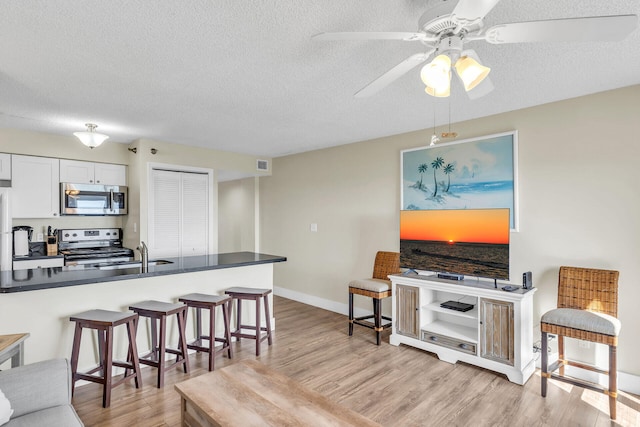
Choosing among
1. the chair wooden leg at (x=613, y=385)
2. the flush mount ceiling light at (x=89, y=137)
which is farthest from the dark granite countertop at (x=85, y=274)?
the chair wooden leg at (x=613, y=385)

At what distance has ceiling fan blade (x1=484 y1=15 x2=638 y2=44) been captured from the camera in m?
1.29

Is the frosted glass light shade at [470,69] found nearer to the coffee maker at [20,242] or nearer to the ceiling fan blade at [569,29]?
the ceiling fan blade at [569,29]

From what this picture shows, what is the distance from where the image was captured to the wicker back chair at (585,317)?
2.42 metres

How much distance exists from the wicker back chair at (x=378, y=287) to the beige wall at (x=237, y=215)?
275cm

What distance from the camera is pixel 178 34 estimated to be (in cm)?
196

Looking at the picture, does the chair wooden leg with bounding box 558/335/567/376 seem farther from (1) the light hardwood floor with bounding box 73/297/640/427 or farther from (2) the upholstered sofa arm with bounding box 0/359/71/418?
(2) the upholstered sofa arm with bounding box 0/359/71/418

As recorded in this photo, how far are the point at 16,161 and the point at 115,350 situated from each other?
2.87 meters

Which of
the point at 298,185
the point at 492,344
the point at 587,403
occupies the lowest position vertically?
the point at 587,403

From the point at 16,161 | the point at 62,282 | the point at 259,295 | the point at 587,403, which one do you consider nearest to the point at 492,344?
the point at 587,403

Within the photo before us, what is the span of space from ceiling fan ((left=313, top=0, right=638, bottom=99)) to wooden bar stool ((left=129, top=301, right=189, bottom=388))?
2.35 m

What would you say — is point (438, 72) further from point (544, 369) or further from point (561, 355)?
point (561, 355)

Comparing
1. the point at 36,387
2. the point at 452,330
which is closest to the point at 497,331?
the point at 452,330

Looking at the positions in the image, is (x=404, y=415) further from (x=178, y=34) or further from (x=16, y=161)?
(x=16, y=161)

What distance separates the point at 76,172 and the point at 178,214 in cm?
138
